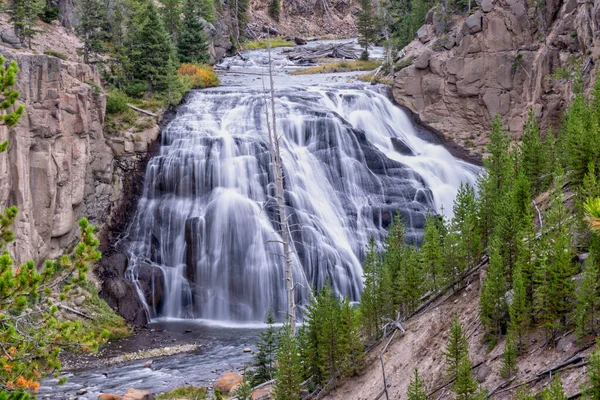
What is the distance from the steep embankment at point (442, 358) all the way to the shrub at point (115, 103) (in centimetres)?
2143

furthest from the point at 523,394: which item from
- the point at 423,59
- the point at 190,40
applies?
the point at 190,40

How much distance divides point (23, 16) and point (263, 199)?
14611 mm

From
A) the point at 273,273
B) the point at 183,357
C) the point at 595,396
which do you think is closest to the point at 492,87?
the point at 273,273

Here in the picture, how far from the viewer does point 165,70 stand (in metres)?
32.6

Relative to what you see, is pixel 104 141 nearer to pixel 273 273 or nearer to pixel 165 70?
pixel 165 70

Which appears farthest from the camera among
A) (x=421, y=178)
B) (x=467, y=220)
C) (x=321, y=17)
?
(x=321, y=17)

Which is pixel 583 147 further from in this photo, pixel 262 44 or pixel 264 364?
pixel 262 44

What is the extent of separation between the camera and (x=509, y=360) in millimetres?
7434

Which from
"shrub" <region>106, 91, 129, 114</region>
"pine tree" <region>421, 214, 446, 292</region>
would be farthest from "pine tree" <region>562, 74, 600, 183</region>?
"shrub" <region>106, 91, 129, 114</region>

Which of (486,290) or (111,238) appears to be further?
(111,238)

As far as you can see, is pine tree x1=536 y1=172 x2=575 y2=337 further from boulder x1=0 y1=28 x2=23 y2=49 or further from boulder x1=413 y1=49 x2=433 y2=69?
boulder x1=0 y1=28 x2=23 y2=49

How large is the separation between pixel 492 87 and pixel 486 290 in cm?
2599

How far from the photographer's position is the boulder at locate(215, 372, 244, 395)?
15419 millimetres

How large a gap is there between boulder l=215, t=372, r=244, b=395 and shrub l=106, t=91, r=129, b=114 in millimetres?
16850
